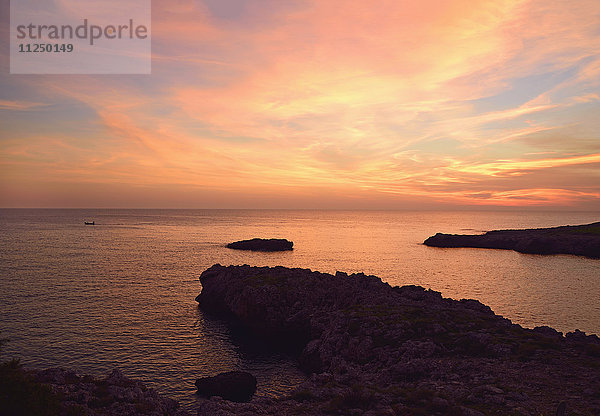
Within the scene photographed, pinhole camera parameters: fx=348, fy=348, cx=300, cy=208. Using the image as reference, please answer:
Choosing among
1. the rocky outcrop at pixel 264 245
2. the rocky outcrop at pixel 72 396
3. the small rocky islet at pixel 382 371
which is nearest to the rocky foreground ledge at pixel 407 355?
the small rocky islet at pixel 382 371

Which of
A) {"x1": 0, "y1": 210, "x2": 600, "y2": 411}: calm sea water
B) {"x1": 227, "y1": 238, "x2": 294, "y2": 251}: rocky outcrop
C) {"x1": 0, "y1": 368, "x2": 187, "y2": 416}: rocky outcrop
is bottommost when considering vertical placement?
{"x1": 0, "y1": 210, "x2": 600, "y2": 411}: calm sea water

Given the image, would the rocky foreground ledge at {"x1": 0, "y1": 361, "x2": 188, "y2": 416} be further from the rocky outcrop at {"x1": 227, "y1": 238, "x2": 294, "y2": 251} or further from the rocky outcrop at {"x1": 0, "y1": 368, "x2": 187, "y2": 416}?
the rocky outcrop at {"x1": 227, "y1": 238, "x2": 294, "y2": 251}

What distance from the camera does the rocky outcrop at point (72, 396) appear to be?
14047 mm

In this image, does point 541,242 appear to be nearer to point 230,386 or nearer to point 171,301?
point 171,301

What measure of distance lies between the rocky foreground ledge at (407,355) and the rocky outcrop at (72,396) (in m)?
3.45

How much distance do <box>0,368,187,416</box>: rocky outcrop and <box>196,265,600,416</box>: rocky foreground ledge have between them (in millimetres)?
3451

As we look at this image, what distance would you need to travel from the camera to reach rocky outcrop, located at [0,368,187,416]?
14.0m

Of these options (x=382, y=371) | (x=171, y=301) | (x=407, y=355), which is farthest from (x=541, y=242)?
(x=382, y=371)

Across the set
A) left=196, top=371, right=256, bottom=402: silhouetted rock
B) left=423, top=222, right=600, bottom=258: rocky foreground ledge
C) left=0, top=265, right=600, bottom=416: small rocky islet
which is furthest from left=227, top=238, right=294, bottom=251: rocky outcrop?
left=196, top=371, right=256, bottom=402: silhouetted rock

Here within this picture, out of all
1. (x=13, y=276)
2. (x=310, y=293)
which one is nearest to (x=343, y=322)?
(x=310, y=293)

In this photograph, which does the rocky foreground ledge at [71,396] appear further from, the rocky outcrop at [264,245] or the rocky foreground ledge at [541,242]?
the rocky foreground ledge at [541,242]

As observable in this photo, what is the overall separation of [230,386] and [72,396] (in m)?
11.4

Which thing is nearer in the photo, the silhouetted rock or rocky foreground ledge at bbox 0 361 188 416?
rocky foreground ledge at bbox 0 361 188 416

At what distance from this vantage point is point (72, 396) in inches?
738
